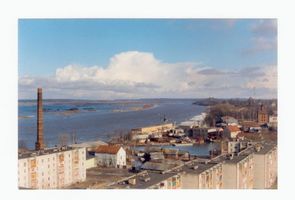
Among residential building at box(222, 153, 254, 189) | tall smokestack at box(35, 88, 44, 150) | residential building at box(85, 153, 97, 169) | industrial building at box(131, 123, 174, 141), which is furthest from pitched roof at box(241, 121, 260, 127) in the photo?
tall smokestack at box(35, 88, 44, 150)

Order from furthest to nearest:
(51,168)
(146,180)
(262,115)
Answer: (262,115), (51,168), (146,180)

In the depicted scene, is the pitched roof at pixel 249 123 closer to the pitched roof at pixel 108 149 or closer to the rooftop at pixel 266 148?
the rooftop at pixel 266 148

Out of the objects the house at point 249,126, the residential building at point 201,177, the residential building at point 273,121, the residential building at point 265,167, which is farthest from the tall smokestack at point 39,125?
the residential building at point 273,121

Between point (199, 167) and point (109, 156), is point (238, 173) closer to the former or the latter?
point (199, 167)

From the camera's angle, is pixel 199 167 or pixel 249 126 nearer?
pixel 199 167

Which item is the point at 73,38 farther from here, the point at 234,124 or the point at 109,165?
the point at 234,124

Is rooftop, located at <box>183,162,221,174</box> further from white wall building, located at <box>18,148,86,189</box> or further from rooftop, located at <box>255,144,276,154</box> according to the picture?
white wall building, located at <box>18,148,86,189</box>

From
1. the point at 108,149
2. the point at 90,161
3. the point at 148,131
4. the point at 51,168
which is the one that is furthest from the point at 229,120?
the point at 51,168
